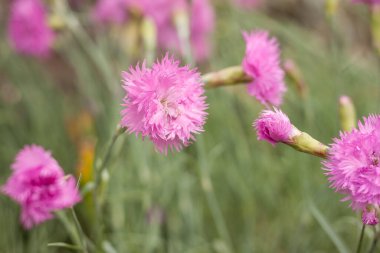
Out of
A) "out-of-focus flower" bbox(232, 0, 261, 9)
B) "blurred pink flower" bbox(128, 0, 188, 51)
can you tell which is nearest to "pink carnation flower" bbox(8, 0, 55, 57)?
"blurred pink flower" bbox(128, 0, 188, 51)

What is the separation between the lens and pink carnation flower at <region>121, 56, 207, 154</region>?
0.62 metres

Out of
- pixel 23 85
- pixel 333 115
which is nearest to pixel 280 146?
pixel 333 115

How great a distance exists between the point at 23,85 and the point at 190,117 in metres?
1.40

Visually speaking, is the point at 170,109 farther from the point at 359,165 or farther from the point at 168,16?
the point at 168,16

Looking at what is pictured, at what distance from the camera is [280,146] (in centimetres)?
164

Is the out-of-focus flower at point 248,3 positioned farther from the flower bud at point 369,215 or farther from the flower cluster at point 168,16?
the flower bud at point 369,215

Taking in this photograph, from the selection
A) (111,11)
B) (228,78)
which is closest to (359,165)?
(228,78)

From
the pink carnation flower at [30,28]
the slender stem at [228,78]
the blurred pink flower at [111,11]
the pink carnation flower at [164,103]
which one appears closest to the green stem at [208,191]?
the slender stem at [228,78]

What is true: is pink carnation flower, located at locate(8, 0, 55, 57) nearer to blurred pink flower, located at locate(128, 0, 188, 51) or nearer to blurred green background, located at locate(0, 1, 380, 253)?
blurred green background, located at locate(0, 1, 380, 253)

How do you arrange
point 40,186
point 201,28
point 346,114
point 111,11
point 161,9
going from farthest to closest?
point 201,28 → point 111,11 → point 161,9 → point 346,114 → point 40,186

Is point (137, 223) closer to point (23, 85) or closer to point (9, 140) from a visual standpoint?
point (9, 140)

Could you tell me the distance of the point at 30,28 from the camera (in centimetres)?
166

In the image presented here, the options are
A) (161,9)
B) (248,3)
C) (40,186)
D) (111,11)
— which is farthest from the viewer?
(248,3)

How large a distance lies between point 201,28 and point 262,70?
932 mm
